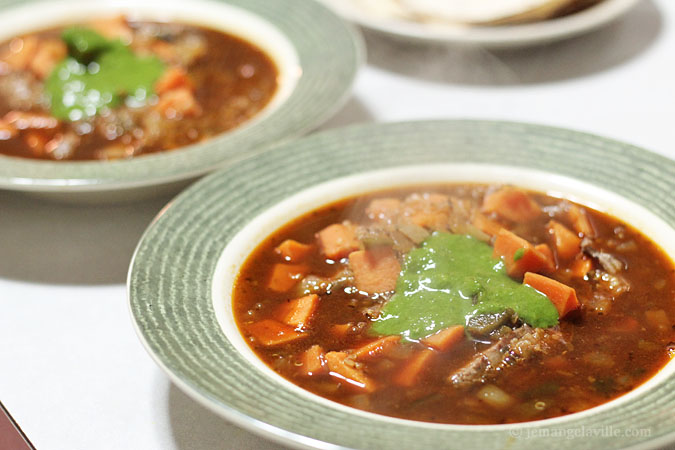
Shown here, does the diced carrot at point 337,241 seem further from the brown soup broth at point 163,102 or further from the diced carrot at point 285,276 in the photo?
the brown soup broth at point 163,102

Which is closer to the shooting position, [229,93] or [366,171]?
[366,171]

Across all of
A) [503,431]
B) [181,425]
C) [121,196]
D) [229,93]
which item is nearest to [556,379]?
[503,431]

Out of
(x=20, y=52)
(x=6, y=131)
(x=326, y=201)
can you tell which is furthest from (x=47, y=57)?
(x=326, y=201)

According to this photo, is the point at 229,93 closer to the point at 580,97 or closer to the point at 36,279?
the point at 36,279

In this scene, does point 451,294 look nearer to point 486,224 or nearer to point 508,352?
point 508,352

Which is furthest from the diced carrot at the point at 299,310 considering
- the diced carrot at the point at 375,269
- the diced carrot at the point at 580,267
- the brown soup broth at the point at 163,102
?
the brown soup broth at the point at 163,102

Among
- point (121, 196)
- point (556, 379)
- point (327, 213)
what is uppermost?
point (556, 379)

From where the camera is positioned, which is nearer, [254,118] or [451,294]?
[451,294]
